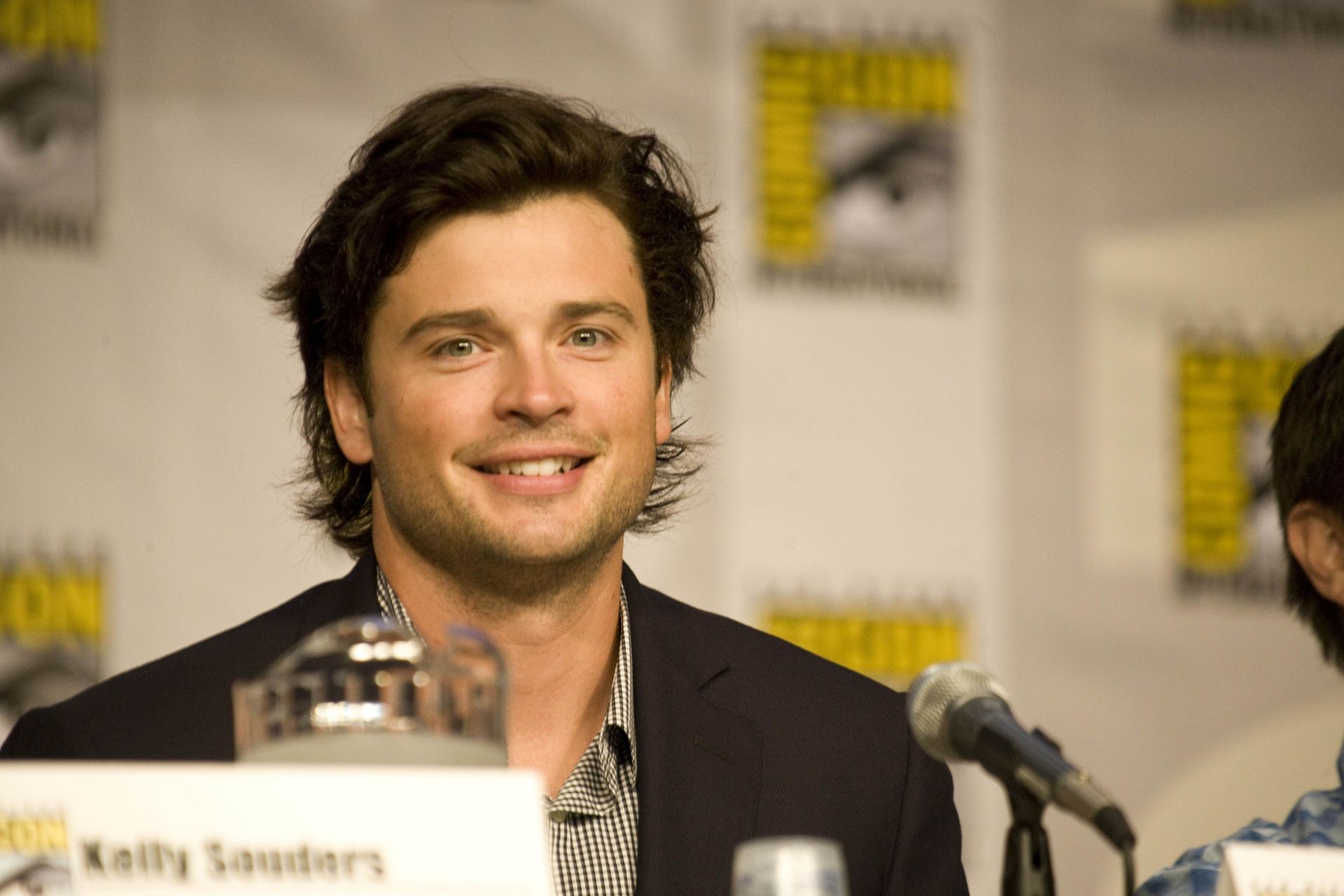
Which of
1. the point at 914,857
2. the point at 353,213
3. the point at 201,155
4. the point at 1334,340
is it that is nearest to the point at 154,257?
the point at 201,155

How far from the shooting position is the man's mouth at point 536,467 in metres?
1.98

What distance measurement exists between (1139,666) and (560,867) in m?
1.55

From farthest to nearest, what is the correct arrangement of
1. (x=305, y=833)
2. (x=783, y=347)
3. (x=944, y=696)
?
(x=783, y=347) → (x=944, y=696) → (x=305, y=833)

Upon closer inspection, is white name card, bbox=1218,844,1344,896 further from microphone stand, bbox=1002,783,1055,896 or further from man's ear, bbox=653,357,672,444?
man's ear, bbox=653,357,672,444

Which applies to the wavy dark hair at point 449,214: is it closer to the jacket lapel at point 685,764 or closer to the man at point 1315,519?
the jacket lapel at point 685,764

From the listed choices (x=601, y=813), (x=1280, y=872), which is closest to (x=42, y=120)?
(x=601, y=813)

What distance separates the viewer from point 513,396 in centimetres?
194

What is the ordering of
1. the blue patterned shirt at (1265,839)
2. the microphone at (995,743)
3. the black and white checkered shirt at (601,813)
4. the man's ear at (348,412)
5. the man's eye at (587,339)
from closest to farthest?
the microphone at (995,743) → the blue patterned shirt at (1265,839) → the black and white checkered shirt at (601,813) → the man's eye at (587,339) → the man's ear at (348,412)

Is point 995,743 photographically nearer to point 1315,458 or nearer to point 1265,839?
point 1265,839

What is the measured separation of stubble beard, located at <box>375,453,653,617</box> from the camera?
1999mm

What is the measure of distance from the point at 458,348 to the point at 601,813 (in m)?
0.55

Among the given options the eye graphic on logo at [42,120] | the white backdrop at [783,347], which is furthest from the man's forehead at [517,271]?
the eye graphic on logo at [42,120]

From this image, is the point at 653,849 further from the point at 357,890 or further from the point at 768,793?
the point at 357,890

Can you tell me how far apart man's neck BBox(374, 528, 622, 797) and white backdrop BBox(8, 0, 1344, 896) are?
2.09ft
